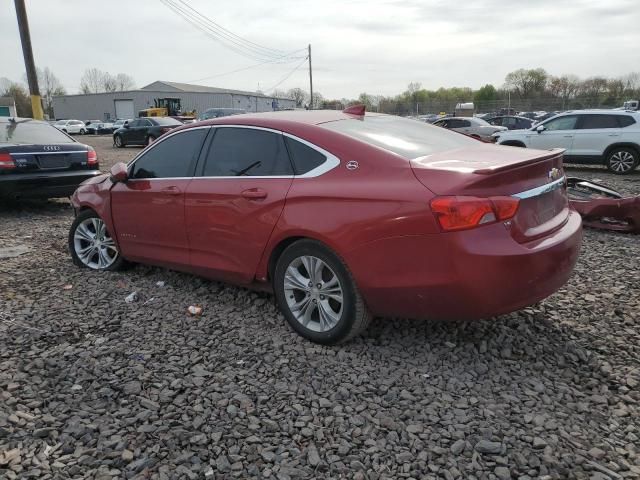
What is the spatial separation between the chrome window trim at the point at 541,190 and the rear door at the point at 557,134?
11.1 meters

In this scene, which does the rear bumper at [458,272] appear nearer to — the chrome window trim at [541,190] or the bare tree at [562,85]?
the chrome window trim at [541,190]

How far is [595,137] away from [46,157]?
491 inches

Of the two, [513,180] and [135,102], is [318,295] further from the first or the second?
[135,102]

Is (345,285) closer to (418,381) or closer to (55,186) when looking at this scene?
(418,381)

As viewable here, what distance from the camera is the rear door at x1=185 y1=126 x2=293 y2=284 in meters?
3.56

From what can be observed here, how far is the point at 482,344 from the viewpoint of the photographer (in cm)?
338

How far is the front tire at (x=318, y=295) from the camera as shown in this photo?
3.22 m

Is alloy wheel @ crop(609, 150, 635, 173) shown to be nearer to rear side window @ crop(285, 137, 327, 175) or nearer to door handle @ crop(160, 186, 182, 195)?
rear side window @ crop(285, 137, 327, 175)

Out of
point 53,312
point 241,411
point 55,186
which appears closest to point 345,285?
point 241,411

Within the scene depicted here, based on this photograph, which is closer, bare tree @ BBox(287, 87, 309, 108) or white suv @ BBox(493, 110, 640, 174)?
white suv @ BBox(493, 110, 640, 174)

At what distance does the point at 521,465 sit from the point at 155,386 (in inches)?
79.8

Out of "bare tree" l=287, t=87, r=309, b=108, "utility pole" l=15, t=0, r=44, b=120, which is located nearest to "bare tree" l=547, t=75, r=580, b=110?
"bare tree" l=287, t=87, r=309, b=108

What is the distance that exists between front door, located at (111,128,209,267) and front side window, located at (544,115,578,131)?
12.2 m

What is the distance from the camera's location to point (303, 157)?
346cm
